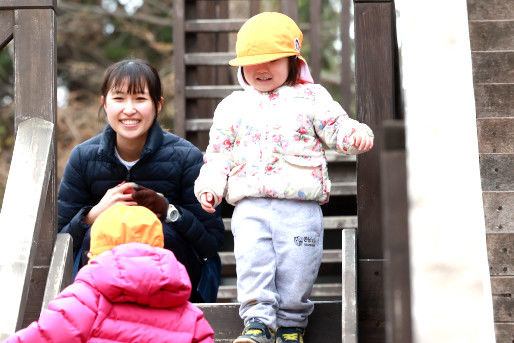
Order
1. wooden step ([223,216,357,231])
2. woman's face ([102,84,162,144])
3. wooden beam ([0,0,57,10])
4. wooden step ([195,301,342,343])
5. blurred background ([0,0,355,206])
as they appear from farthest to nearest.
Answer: blurred background ([0,0,355,206]) → wooden step ([223,216,357,231]) → woman's face ([102,84,162,144]) → wooden beam ([0,0,57,10]) → wooden step ([195,301,342,343])

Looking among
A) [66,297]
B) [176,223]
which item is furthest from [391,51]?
[66,297]

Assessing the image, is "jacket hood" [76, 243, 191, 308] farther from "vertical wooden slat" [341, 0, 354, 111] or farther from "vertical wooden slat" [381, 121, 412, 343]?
"vertical wooden slat" [341, 0, 354, 111]

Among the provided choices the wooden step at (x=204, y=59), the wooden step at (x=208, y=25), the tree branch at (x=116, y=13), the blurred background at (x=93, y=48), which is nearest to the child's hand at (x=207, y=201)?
the wooden step at (x=204, y=59)

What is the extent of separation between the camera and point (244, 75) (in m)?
3.92

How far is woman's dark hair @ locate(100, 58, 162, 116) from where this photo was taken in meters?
4.15

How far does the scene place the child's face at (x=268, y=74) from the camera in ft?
12.5

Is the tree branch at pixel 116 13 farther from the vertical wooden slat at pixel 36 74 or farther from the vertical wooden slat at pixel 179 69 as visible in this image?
Result: the vertical wooden slat at pixel 36 74

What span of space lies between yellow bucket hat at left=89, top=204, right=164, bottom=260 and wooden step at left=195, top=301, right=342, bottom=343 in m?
0.69

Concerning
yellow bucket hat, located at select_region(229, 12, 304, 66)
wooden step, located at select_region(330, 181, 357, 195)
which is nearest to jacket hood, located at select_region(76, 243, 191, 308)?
yellow bucket hat, located at select_region(229, 12, 304, 66)

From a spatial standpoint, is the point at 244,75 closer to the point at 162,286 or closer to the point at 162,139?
the point at 162,139

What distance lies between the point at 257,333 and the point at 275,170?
628mm

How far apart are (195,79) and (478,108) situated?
312cm

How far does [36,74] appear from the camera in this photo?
153 inches

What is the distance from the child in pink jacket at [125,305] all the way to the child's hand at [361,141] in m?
0.89
